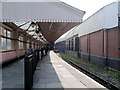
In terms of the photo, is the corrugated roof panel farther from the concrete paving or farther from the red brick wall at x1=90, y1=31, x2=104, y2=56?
the red brick wall at x1=90, y1=31, x2=104, y2=56

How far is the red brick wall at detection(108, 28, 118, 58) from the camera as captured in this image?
15.6 meters

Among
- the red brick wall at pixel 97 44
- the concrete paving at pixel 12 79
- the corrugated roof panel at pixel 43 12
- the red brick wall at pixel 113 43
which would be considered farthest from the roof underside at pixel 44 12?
the red brick wall at pixel 97 44

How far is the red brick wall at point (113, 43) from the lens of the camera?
15.6 metres

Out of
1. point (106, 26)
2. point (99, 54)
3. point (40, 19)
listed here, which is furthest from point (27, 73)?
point (99, 54)

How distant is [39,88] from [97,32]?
43.6 feet

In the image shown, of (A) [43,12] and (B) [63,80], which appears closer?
(A) [43,12]

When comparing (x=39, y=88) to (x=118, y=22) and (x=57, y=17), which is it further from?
(x=118, y=22)

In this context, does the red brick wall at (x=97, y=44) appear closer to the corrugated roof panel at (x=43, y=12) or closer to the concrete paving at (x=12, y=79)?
the concrete paving at (x=12, y=79)

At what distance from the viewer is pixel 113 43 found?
642 inches

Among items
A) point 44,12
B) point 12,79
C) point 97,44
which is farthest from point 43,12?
point 97,44

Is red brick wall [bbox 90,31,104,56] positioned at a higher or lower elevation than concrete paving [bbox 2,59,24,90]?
higher

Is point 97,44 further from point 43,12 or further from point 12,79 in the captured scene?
point 43,12

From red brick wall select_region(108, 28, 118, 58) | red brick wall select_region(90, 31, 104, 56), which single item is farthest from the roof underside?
red brick wall select_region(90, 31, 104, 56)

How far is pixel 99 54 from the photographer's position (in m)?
20.4
